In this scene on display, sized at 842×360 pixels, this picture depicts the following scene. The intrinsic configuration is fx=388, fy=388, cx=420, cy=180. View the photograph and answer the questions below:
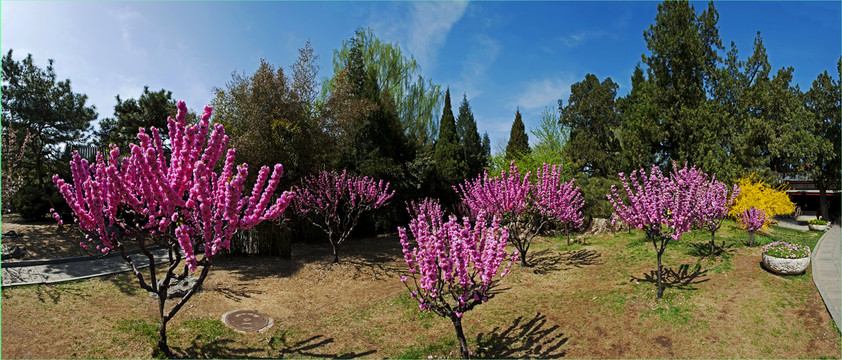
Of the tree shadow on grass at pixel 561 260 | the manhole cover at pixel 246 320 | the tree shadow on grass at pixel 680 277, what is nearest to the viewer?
the manhole cover at pixel 246 320

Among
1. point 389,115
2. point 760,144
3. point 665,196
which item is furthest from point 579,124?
point 665,196

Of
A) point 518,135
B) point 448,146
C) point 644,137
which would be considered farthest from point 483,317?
point 518,135

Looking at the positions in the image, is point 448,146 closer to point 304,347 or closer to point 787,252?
point 787,252

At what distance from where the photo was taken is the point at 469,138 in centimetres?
4281

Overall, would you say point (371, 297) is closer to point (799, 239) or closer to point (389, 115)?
point (389, 115)

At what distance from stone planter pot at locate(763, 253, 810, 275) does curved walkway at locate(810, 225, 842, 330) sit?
15.2 inches

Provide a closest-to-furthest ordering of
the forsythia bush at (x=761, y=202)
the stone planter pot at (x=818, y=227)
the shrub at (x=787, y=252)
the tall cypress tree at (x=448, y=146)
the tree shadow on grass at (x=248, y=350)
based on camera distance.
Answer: the tree shadow on grass at (x=248, y=350) < the shrub at (x=787, y=252) < the forsythia bush at (x=761, y=202) < the stone planter pot at (x=818, y=227) < the tall cypress tree at (x=448, y=146)

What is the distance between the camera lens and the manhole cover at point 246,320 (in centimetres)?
794

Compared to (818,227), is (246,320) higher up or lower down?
lower down

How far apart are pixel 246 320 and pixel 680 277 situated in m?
10.7

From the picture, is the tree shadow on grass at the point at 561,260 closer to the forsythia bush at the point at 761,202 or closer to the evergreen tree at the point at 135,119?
the forsythia bush at the point at 761,202

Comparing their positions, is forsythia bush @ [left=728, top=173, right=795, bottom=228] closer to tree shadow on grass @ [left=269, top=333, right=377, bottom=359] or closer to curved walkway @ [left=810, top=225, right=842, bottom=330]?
curved walkway @ [left=810, top=225, right=842, bottom=330]

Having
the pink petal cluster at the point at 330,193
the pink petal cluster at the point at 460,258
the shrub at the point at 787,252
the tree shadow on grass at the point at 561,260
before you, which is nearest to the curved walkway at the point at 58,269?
the pink petal cluster at the point at 330,193

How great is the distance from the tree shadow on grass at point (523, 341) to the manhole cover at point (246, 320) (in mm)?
4523
